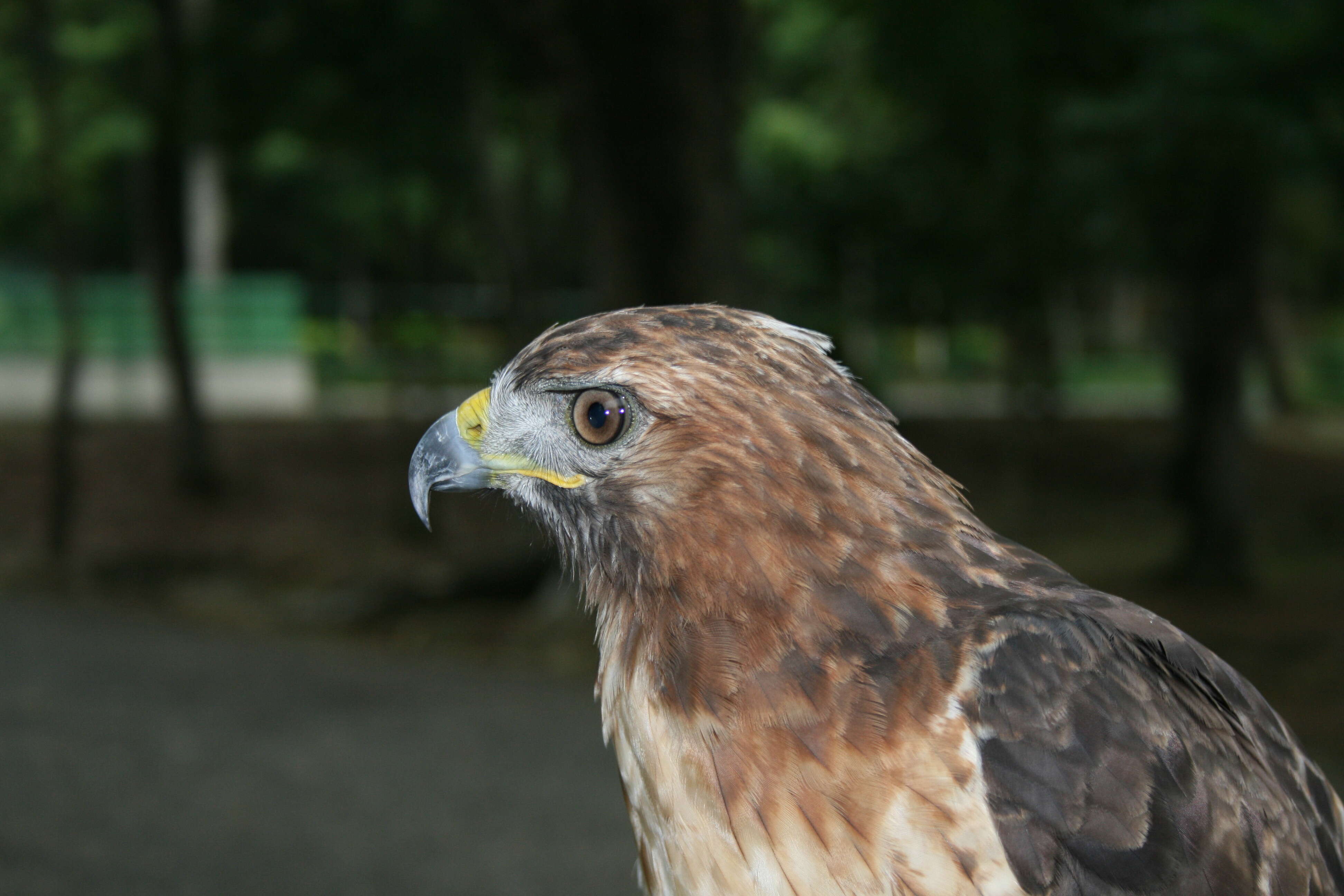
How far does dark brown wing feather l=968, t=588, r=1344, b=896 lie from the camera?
1829 millimetres

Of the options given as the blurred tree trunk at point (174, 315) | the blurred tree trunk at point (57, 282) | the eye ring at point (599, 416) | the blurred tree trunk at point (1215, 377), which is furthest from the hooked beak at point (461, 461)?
the blurred tree trunk at point (174, 315)

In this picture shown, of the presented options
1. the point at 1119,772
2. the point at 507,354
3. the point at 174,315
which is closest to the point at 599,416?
the point at 1119,772

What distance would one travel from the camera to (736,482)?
2.10 metres

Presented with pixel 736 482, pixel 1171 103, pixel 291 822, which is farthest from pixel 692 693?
pixel 1171 103

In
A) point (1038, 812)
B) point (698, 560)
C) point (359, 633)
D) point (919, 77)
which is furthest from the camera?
point (919, 77)

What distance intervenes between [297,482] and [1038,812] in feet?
53.1

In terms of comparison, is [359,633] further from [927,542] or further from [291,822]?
[927,542]

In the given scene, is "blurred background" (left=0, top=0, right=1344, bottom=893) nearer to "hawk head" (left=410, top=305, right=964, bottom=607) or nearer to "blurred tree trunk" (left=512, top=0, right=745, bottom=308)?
"blurred tree trunk" (left=512, top=0, right=745, bottom=308)

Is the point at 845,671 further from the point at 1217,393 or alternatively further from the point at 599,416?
the point at 1217,393

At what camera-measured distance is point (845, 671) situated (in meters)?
1.98

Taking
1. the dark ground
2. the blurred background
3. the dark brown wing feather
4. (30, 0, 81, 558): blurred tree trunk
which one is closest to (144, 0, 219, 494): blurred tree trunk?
the blurred background

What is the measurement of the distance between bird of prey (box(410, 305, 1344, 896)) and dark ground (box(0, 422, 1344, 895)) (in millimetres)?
644

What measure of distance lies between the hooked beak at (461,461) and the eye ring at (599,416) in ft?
0.55

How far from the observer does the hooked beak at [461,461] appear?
2.34 metres
